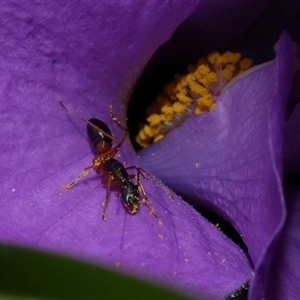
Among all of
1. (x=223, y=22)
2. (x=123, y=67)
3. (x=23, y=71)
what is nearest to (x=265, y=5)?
(x=223, y=22)

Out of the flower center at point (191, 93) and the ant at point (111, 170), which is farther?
the flower center at point (191, 93)

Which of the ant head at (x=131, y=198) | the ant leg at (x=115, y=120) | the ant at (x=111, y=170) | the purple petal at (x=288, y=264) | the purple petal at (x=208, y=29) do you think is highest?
the purple petal at (x=208, y=29)

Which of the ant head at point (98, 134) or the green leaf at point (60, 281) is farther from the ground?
the ant head at point (98, 134)

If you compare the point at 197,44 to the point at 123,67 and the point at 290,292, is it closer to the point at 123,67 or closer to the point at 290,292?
the point at 123,67

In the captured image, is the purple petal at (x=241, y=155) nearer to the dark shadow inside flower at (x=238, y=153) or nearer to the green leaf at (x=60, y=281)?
the dark shadow inside flower at (x=238, y=153)

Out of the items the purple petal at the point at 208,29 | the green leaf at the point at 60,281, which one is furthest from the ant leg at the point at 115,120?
the green leaf at the point at 60,281

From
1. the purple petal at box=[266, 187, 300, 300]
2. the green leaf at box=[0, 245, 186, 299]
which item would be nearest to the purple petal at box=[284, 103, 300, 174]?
the purple petal at box=[266, 187, 300, 300]

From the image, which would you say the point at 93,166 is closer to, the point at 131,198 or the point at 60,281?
the point at 131,198
